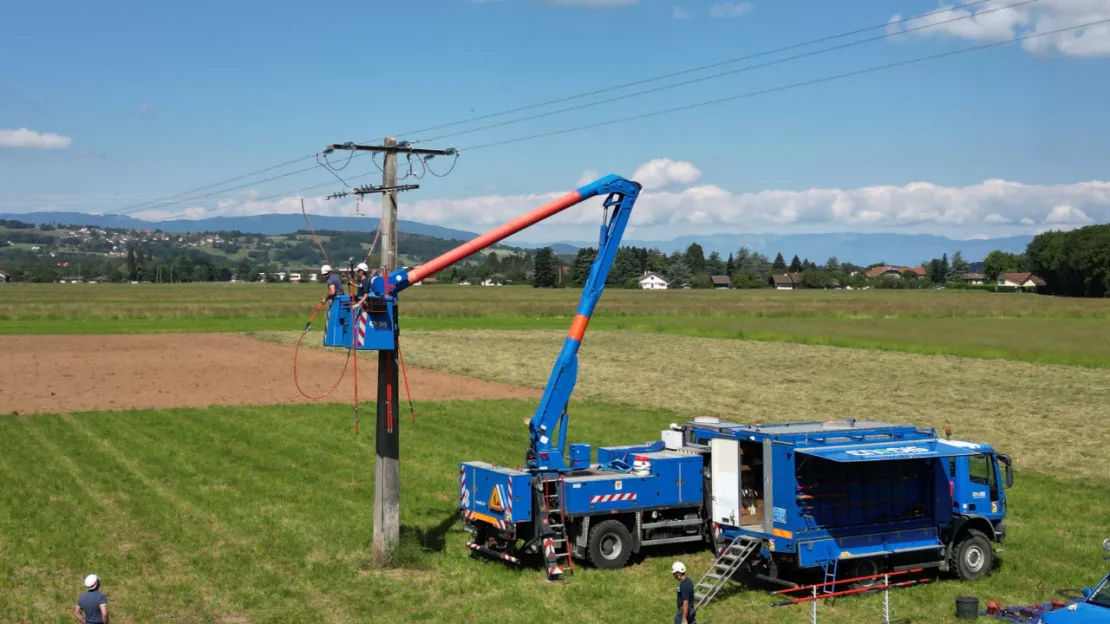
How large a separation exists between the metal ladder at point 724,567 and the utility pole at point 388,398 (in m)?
6.20

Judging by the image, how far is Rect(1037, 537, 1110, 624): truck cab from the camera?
13922 millimetres

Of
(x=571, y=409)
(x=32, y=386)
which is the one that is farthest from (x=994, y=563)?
(x=32, y=386)

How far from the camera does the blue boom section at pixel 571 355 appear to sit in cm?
2275

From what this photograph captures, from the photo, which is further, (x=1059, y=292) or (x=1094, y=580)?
(x=1059, y=292)

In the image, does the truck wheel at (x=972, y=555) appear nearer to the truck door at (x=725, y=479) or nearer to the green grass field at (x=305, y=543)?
the green grass field at (x=305, y=543)

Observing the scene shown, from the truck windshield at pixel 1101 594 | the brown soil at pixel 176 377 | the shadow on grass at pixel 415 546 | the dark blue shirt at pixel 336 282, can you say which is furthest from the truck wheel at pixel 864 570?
the brown soil at pixel 176 377

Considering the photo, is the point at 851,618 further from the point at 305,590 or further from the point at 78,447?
the point at 78,447

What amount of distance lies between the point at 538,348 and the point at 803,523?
5521cm

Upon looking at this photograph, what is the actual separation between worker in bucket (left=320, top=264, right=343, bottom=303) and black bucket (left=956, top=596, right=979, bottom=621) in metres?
12.3

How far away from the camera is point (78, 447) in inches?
1460

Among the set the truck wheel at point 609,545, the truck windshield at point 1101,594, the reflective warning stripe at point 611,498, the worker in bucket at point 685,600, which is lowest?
the truck wheel at point 609,545

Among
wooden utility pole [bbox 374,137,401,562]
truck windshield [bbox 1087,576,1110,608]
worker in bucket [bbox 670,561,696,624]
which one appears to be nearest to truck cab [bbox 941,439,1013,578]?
truck windshield [bbox 1087,576,1110,608]

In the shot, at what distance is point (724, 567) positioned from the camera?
21.0m

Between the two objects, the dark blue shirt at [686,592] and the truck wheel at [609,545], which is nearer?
the dark blue shirt at [686,592]
